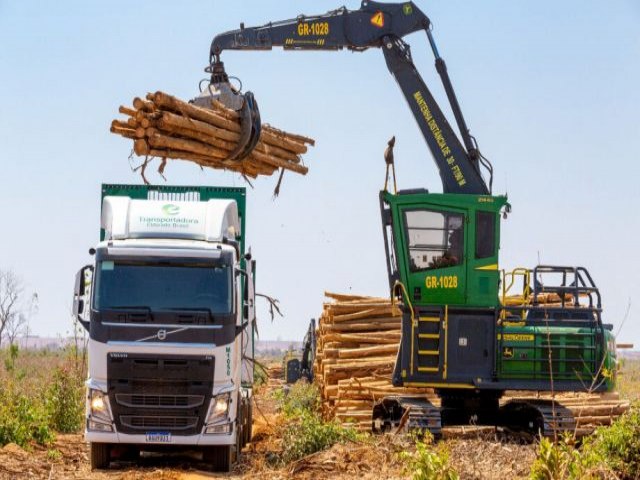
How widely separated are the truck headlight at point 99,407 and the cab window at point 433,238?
5.39m

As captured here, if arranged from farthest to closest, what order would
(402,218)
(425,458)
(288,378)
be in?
1. (288,378)
2. (402,218)
3. (425,458)

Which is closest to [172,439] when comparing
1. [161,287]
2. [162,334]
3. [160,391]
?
[160,391]

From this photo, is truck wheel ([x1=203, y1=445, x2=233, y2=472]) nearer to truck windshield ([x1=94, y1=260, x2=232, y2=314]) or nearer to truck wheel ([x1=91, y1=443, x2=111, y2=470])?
truck wheel ([x1=91, y1=443, x2=111, y2=470])

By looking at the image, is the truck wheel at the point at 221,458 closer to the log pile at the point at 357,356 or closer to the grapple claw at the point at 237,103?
the log pile at the point at 357,356

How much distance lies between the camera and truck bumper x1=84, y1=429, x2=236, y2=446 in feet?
55.0

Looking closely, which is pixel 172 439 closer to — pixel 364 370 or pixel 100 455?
pixel 100 455

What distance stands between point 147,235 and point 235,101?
317 cm

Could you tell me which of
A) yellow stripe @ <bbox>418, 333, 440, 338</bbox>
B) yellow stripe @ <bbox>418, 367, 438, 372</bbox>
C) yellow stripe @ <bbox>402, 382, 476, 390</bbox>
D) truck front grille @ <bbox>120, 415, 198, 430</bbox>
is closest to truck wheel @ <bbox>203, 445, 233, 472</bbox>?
truck front grille @ <bbox>120, 415, 198, 430</bbox>

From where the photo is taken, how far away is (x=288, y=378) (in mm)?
41500

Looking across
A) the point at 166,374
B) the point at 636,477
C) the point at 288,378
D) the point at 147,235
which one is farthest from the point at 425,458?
the point at 288,378

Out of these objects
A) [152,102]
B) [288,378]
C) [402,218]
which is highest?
[152,102]

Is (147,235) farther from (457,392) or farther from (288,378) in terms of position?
(288,378)

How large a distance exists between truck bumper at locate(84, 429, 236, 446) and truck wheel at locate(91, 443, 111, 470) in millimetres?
322

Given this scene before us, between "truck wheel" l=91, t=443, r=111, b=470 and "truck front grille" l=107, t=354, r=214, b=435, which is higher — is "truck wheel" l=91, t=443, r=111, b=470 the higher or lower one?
the lower one
